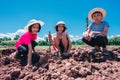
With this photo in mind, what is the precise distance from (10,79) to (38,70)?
1.88ft

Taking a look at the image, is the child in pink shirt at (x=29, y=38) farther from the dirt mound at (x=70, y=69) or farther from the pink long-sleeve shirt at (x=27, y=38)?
the dirt mound at (x=70, y=69)

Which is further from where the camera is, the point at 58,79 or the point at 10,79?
the point at 10,79

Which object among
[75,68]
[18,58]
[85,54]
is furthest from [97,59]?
[18,58]

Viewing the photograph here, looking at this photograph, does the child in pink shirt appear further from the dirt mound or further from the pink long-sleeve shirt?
the dirt mound

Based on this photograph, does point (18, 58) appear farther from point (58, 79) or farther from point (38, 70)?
point (58, 79)

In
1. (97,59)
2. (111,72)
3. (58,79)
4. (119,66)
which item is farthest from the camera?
(97,59)

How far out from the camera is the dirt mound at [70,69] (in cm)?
497

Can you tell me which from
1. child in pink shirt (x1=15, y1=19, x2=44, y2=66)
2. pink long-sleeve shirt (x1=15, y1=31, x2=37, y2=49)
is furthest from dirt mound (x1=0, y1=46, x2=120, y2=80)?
pink long-sleeve shirt (x1=15, y1=31, x2=37, y2=49)

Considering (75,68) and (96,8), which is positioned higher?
(96,8)

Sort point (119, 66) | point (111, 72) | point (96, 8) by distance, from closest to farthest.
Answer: point (111, 72) → point (119, 66) → point (96, 8)

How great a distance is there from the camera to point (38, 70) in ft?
18.1

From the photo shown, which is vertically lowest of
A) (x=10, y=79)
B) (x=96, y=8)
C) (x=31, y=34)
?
(x=10, y=79)

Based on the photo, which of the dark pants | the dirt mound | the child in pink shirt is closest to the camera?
the dirt mound

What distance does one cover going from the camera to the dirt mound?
4.97 metres
